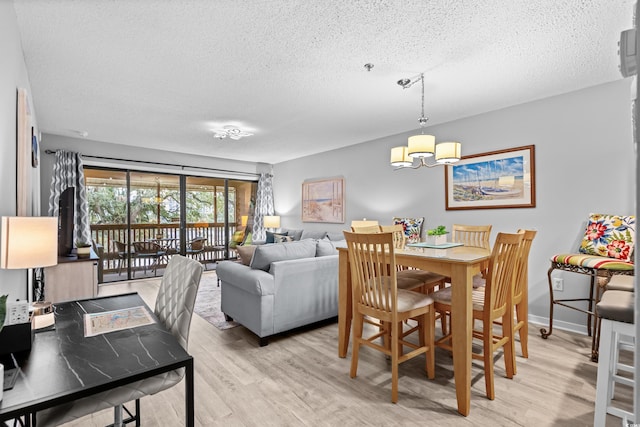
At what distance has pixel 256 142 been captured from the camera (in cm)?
536

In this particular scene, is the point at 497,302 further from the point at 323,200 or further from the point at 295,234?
the point at 295,234

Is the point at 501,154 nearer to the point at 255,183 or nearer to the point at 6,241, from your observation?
the point at 6,241

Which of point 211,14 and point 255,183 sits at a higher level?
point 211,14

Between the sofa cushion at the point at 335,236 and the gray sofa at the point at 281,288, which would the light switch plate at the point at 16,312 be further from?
the sofa cushion at the point at 335,236

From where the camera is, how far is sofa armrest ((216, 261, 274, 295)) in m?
2.76

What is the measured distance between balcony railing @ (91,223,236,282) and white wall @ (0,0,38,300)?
11.6ft

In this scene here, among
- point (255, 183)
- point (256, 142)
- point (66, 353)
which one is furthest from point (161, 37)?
point (255, 183)

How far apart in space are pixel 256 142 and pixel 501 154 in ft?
12.1

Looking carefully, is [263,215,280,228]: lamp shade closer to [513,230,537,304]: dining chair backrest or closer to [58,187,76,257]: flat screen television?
[58,187,76,257]: flat screen television

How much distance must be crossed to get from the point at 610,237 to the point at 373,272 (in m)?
2.34

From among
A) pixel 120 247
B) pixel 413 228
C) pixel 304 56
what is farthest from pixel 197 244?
pixel 304 56

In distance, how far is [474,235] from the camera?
330 centimetres

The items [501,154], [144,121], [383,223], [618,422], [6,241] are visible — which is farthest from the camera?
[383,223]

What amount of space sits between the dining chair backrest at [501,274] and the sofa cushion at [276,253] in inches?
68.1
